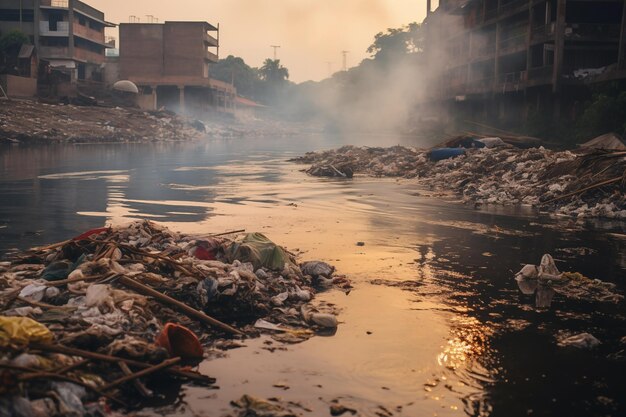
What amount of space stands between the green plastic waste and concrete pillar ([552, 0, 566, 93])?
80.8 feet

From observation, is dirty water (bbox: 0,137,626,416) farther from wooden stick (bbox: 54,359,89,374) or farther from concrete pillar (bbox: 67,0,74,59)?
concrete pillar (bbox: 67,0,74,59)

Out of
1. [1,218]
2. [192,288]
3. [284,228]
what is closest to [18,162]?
[1,218]

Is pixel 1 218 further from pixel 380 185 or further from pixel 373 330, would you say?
pixel 380 185

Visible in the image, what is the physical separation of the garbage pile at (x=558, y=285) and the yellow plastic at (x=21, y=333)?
474cm

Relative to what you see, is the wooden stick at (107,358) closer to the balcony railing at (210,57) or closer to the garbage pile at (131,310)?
the garbage pile at (131,310)

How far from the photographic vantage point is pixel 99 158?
86.4ft

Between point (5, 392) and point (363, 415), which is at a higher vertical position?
point (5, 392)

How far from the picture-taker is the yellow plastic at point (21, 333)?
419 centimetres

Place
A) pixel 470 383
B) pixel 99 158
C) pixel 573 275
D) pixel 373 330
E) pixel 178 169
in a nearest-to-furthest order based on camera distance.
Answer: pixel 470 383
pixel 373 330
pixel 573 275
pixel 178 169
pixel 99 158

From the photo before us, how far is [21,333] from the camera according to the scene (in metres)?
4.29

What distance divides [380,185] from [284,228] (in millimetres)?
8472

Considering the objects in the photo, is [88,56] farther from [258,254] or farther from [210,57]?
[258,254]

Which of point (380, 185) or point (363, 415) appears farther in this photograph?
point (380, 185)

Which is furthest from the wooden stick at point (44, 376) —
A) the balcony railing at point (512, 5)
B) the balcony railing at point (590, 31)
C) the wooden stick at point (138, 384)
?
the balcony railing at point (512, 5)
